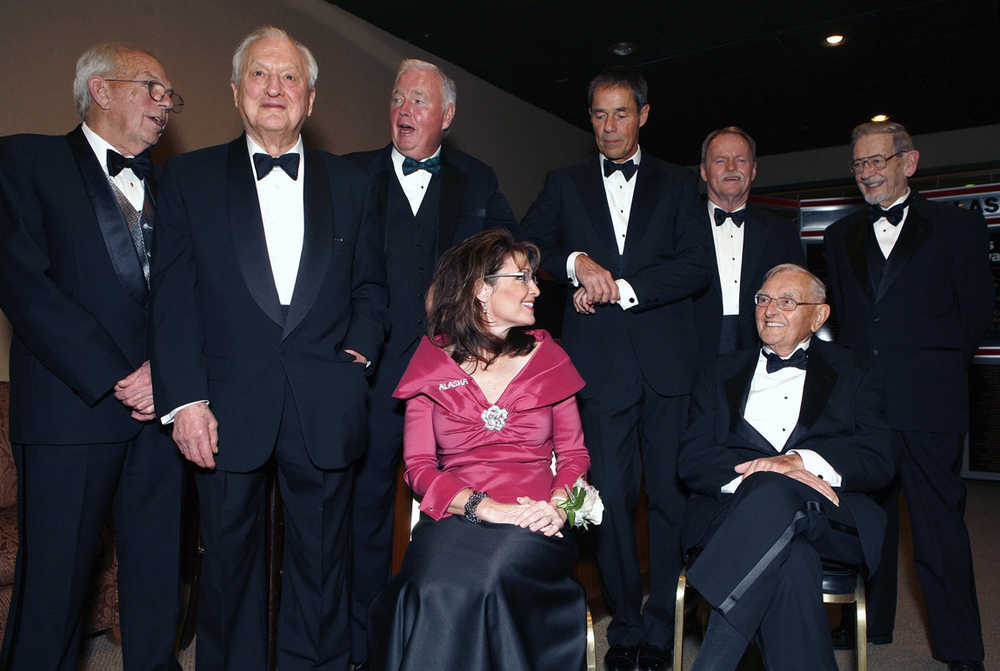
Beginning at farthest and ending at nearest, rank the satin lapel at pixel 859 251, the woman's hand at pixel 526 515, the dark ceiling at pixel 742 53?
the dark ceiling at pixel 742 53, the satin lapel at pixel 859 251, the woman's hand at pixel 526 515

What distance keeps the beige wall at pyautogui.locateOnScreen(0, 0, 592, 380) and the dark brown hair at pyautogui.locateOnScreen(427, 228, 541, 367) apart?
2.65 metres

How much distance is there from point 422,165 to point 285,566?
1459 mm

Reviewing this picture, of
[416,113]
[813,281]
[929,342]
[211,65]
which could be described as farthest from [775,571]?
[211,65]

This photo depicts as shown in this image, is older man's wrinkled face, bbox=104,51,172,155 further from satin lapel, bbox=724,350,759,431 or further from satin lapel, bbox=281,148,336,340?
satin lapel, bbox=724,350,759,431

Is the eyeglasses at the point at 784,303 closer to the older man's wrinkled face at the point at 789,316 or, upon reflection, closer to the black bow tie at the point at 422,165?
the older man's wrinkled face at the point at 789,316

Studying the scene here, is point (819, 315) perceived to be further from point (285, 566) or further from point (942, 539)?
point (285, 566)

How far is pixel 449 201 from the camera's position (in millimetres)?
2869

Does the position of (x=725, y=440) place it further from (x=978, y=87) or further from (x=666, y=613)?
(x=978, y=87)

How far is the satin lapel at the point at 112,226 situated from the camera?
7.35 feet

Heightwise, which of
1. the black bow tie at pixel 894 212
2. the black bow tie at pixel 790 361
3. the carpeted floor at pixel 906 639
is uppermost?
the black bow tie at pixel 894 212

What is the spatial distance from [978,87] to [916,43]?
1423 mm

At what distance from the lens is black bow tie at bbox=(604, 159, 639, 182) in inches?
120

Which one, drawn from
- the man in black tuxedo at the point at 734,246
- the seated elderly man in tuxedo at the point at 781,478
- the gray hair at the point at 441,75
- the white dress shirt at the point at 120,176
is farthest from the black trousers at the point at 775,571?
the white dress shirt at the point at 120,176

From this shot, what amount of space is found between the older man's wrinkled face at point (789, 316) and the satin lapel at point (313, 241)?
1527mm
